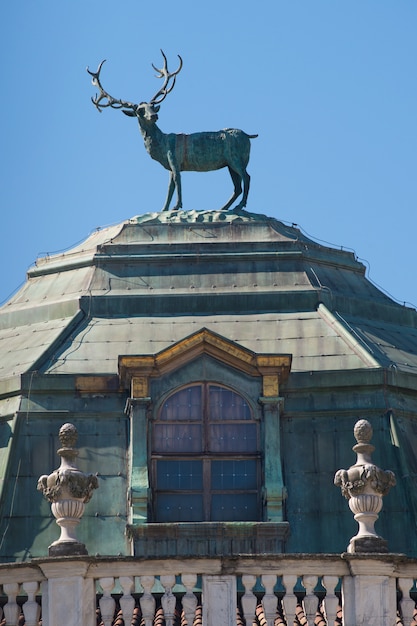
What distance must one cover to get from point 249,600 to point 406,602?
2.52m

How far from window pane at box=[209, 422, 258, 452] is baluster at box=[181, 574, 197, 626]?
24.0 feet

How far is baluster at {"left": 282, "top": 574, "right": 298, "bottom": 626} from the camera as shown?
3784 centimetres

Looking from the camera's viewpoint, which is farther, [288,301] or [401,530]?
[288,301]

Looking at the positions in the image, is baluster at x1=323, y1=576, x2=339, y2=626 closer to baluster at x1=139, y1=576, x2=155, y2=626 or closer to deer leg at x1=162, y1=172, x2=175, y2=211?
baluster at x1=139, y1=576, x2=155, y2=626

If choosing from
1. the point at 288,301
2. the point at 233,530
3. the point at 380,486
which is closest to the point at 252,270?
the point at 288,301

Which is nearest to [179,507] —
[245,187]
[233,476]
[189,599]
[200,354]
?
[233,476]

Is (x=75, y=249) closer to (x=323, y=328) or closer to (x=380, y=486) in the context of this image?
(x=323, y=328)

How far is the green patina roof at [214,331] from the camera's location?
4481 centimetres

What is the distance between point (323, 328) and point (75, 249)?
21.5 feet

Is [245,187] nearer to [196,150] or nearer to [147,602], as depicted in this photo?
[196,150]

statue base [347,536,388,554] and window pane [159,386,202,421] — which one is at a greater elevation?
window pane [159,386,202,421]

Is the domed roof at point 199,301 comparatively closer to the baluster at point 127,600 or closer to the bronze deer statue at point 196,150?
the bronze deer statue at point 196,150

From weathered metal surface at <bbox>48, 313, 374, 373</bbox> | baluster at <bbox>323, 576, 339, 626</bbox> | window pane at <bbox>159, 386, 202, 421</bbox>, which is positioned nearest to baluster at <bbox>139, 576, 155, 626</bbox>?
baluster at <bbox>323, 576, 339, 626</bbox>

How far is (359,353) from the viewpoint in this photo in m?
46.8
